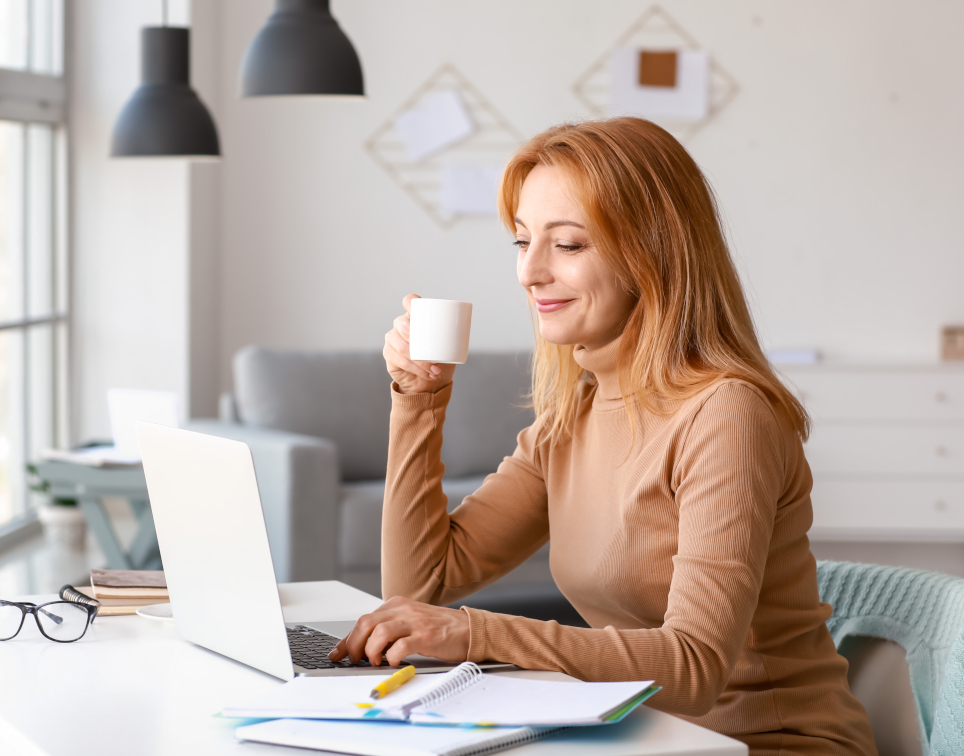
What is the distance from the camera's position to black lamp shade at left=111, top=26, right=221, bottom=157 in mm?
2943

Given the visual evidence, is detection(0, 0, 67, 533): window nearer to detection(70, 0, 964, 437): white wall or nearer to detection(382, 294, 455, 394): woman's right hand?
detection(70, 0, 964, 437): white wall

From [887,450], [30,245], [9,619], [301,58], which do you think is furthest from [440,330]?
[887,450]

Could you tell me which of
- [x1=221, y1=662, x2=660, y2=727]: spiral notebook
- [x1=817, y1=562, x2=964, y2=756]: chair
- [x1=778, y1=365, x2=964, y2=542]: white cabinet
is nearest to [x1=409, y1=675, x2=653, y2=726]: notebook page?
[x1=221, y1=662, x2=660, y2=727]: spiral notebook

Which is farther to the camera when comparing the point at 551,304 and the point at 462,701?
the point at 551,304

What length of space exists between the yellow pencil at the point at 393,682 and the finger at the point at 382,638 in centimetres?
6

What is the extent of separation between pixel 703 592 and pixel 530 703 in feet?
0.85

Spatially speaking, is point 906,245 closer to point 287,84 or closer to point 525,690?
point 287,84

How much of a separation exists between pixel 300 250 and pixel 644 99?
57.8 inches

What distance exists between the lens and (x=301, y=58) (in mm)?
2531

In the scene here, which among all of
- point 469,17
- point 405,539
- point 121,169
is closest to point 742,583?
point 405,539

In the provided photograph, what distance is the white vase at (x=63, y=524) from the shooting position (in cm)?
326

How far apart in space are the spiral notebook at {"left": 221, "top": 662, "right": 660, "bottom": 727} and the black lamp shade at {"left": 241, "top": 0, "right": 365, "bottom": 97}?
1.87 metres

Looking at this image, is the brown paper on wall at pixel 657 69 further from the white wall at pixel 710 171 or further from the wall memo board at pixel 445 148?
the wall memo board at pixel 445 148

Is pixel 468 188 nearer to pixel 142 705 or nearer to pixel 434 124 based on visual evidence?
pixel 434 124
